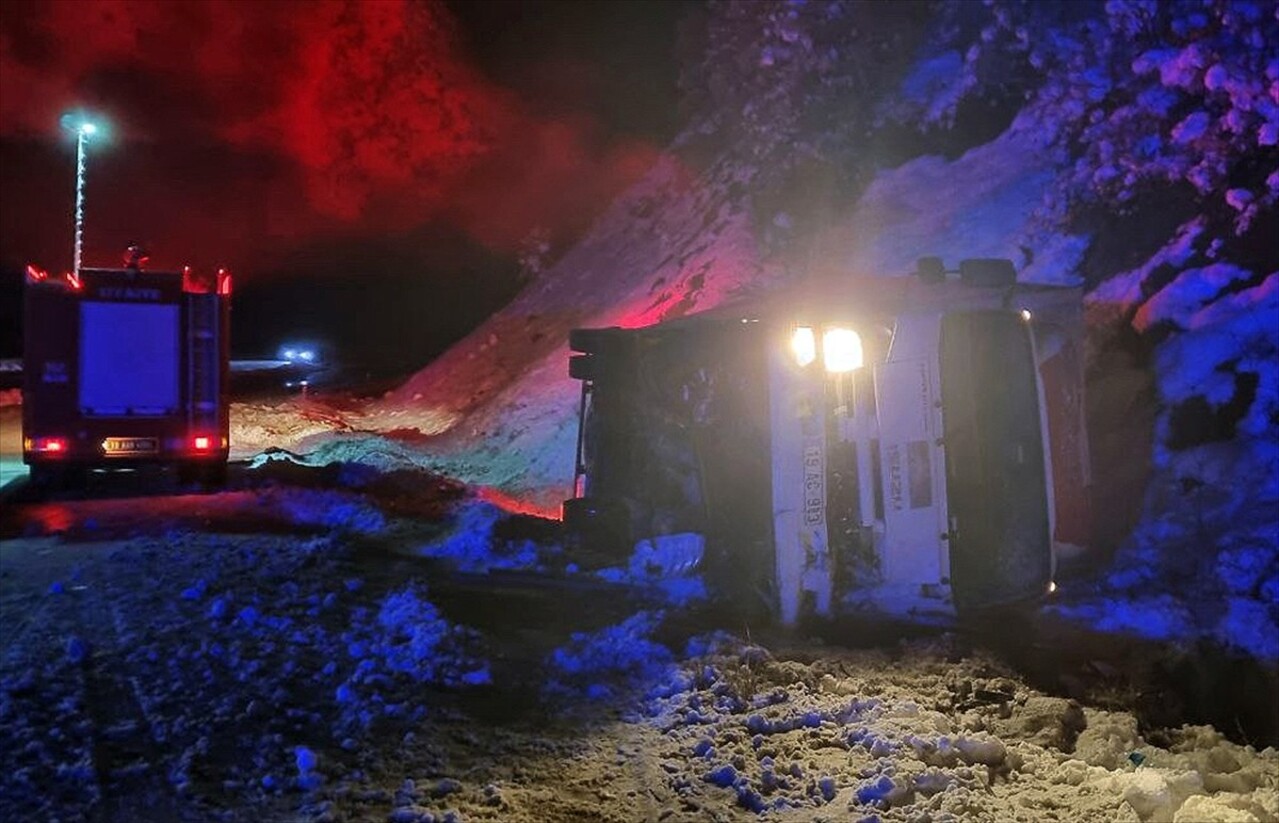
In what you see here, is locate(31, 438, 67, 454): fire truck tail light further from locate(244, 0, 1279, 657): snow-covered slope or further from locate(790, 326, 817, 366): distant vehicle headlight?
locate(790, 326, 817, 366): distant vehicle headlight

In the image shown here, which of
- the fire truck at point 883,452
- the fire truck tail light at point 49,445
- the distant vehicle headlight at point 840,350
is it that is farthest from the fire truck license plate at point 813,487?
the fire truck tail light at point 49,445

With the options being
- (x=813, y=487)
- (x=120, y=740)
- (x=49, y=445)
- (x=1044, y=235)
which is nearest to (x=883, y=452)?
(x=813, y=487)

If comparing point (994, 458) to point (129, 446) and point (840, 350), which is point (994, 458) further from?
point (129, 446)

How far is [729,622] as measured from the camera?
718cm

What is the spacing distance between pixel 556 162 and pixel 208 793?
25714 millimetres

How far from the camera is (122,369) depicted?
1230 centimetres

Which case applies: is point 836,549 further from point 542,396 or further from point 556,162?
point 556,162

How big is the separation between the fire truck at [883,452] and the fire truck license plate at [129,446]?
8.14 metres

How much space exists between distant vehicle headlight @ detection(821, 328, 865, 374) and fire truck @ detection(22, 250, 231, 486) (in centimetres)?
875

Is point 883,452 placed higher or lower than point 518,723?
higher

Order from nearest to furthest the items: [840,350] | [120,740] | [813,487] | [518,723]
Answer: [120,740] → [518,723] → [813,487] → [840,350]

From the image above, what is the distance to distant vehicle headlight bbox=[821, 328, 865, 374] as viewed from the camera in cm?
714

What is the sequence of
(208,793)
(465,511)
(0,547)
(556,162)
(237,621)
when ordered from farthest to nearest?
(556,162)
(465,511)
(0,547)
(237,621)
(208,793)

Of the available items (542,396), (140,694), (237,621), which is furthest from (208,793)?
(542,396)
